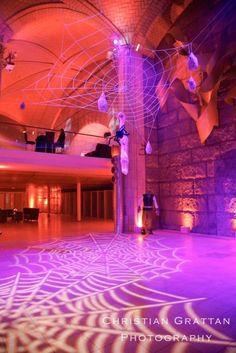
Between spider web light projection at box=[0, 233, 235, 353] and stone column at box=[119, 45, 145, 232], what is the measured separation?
13.6 feet

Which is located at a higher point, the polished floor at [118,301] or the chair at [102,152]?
the chair at [102,152]

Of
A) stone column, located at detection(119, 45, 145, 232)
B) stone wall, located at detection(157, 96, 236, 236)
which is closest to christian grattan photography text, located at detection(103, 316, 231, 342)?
stone wall, located at detection(157, 96, 236, 236)

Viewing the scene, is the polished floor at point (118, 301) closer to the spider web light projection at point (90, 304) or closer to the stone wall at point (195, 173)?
the spider web light projection at point (90, 304)

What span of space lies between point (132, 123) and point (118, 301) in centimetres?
782

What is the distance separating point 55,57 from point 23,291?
1256cm

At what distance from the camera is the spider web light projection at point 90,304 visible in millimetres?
2379

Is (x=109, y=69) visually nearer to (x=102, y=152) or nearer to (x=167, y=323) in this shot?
(x=102, y=152)

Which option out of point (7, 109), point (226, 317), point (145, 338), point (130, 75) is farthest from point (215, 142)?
point (7, 109)

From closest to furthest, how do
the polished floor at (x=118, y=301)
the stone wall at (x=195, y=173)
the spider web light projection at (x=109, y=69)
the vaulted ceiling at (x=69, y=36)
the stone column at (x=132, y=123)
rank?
the polished floor at (x=118, y=301)
the stone wall at (x=195, y=173)
the vaulted ceiling at (x=69, y=36)
the stone column at (x=132, y=123)
the spider web light projection at (x=109, y=69)

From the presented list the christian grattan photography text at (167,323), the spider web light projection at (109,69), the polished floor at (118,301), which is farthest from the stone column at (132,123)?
the christian grattan photography text at (167,323)

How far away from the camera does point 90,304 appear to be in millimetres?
3242

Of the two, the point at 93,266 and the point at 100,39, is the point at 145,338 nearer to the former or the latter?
the point at 93,266

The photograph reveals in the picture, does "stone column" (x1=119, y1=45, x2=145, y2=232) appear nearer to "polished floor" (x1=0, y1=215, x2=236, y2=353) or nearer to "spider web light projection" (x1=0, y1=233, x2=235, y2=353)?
"polished floor" (x1=0, y1=215, x2=236, y2=353)

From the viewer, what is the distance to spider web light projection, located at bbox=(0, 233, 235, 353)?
93.7 inches
